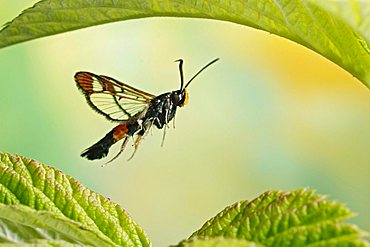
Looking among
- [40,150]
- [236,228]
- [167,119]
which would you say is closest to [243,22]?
[236,228]

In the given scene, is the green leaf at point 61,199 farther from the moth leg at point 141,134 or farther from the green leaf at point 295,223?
the moth leg at point 141,134

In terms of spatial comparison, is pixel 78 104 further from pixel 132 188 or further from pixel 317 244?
pixel 317 244

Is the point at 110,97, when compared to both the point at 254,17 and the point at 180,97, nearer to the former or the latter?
the point at 180,97

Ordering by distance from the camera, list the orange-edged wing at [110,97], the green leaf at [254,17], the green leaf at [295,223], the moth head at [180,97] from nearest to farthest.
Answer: the green leaf at [295,223]
the green leaf at [254,17]
the orange-edged wing at [110,97]
the moth head at [180,97]

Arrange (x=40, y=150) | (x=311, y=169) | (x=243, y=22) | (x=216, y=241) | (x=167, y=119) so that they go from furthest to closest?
(x=311, y=169) → (x=40, y=150) → (x=167, y=119) → (x=243, y=22) → (x=216, y=241)

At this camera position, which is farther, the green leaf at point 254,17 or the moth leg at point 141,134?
the moth leg at point 141,134

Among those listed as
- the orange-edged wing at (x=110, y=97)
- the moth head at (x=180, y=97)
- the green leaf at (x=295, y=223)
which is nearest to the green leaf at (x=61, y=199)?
the green leaf at (x=295, y=223)
